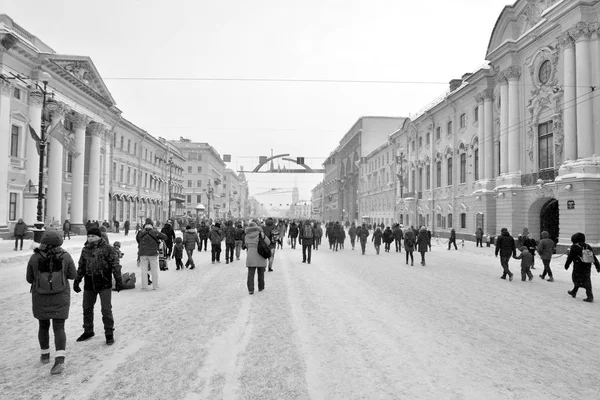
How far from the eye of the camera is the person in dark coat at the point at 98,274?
5629 mm

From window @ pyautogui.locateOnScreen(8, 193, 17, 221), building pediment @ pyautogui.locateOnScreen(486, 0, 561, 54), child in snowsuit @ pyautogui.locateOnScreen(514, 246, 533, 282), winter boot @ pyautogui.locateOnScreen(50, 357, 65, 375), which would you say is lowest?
winter boot @ pyautogui.locateOnScreen(50, 357, 65, 375)

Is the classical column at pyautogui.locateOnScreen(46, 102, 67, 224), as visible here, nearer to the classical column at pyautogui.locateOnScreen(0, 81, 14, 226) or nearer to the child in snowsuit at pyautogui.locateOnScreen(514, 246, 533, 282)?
the classical column at pyautogui.locateOnScreen(0, 81, 14, 226)

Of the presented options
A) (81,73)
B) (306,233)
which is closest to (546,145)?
(306,233)

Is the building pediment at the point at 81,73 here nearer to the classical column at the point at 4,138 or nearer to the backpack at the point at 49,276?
the classical column at the point at 4,138

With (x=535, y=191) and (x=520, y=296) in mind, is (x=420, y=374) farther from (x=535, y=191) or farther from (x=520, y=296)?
(x=535, y=191)

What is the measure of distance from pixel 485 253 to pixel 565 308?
51.8ft

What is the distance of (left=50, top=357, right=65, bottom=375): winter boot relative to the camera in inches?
178

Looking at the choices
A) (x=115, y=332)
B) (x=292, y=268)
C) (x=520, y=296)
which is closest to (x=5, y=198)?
(x=292, y=268)

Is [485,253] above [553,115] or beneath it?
beneath

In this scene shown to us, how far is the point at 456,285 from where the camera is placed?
459 inches

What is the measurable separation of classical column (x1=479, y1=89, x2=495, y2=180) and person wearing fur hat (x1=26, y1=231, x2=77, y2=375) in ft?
102

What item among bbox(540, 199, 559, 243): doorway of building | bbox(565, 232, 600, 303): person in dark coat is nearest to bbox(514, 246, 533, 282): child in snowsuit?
bbox(565, 232, 600, 303): person in dark coat

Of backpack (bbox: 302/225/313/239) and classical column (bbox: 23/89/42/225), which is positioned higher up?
classical column (bbox: 23/89/42/225)

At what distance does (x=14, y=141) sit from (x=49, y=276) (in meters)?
28.2
